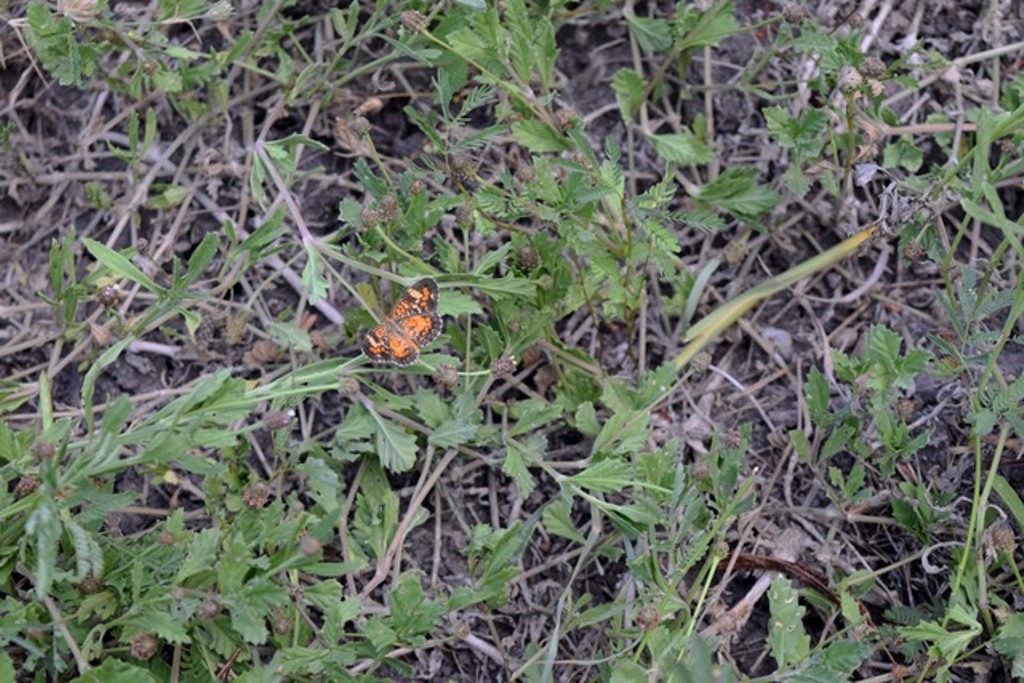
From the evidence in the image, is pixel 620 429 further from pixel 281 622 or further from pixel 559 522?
pixel 281 622

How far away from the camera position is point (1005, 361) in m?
2.74

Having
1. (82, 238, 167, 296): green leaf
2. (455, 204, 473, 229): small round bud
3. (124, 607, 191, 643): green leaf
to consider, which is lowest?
(124, 607, 191, 643): green leaf

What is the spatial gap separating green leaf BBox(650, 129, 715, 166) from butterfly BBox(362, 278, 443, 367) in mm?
782

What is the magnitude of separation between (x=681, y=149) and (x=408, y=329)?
0.89 m

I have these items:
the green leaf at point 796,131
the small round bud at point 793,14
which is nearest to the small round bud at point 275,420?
the green leaf at point 796,131

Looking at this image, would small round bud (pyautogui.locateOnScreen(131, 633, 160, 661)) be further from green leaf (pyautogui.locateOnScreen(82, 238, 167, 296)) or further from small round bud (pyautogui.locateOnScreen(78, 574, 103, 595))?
green leaf (pyautogui.locateOnScreen(82, 238, 167, 296))

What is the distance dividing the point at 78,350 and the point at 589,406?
123cm

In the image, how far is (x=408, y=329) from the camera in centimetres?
239

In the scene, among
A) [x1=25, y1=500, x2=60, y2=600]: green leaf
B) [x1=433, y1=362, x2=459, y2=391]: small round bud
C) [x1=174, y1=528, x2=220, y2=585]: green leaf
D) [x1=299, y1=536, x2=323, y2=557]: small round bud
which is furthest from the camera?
[x1=433, y1=362, x2=459, y2=391]: small round bud

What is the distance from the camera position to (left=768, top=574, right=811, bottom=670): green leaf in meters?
2.29

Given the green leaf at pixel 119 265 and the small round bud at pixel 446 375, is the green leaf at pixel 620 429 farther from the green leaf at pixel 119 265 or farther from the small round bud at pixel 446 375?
the green leaf at pixel 119 265

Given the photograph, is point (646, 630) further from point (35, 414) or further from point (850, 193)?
point (35, 414)

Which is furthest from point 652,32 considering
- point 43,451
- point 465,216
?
point 43,451

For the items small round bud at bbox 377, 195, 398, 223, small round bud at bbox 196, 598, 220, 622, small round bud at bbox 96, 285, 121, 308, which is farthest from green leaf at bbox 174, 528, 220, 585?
small round bud at bbox 377, 195, 398, 223
